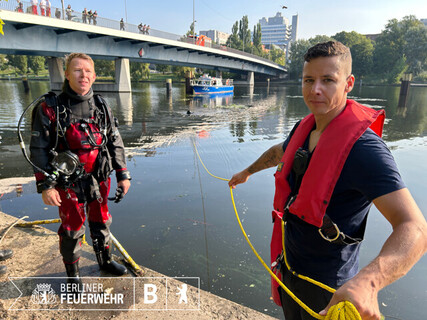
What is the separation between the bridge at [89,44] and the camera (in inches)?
884

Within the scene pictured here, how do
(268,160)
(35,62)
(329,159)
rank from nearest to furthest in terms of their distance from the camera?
(329,159) < (268,160) < (35,62)

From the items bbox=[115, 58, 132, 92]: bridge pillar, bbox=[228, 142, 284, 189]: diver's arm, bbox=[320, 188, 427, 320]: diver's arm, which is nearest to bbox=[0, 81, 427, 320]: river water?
bbox=[228, 142, 284, 189]: diver's arm

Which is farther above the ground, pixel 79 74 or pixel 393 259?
pixel 79 74

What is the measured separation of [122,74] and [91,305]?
39.7m

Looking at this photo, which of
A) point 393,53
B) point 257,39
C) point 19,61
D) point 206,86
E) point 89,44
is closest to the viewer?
point 89,44

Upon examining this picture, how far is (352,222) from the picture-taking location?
→ 1.57m

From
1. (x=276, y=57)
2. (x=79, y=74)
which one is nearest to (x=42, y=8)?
(x=79, y=74)

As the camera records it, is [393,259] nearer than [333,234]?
Yes

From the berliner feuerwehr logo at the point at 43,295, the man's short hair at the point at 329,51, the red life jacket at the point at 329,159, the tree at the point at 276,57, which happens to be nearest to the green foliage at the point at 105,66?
the berliner feuerwehr logo at the point at 43,295

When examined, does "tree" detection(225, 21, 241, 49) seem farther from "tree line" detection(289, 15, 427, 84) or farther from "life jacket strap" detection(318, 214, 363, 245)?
"life jacket strap" detection(318, 214, 363, 245)

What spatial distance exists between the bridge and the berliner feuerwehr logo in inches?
Result: 896

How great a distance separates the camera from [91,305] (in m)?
2.83

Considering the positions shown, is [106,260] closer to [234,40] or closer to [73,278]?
[73,278]

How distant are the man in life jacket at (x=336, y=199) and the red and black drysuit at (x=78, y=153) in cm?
205
